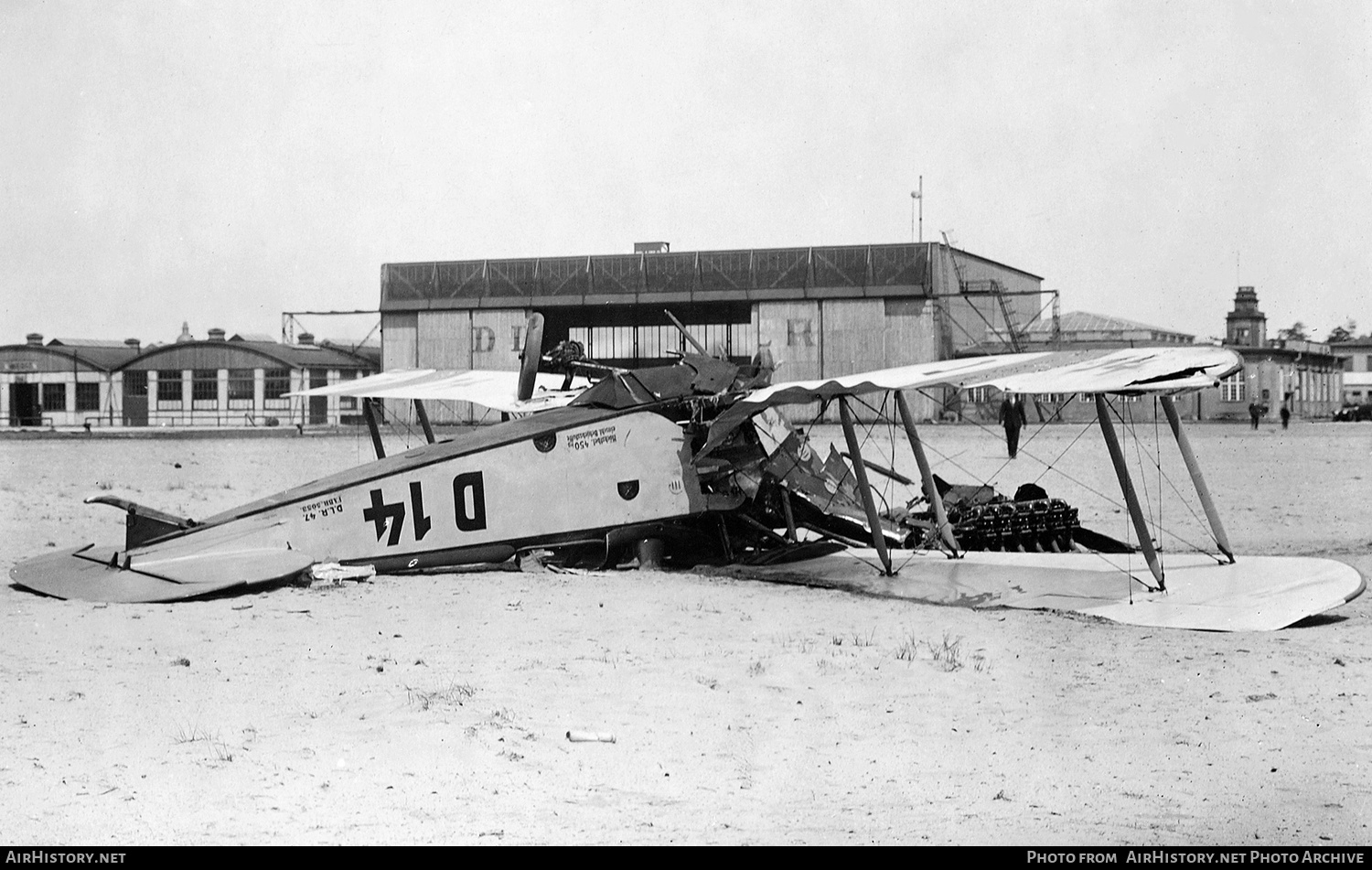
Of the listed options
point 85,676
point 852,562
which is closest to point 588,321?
point 852,562

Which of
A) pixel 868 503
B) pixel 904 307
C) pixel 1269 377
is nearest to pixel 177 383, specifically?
pixel 904 307

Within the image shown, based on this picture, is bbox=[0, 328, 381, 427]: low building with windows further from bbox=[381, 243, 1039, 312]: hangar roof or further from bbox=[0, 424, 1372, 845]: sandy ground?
bbox=[0, 424, 1372, 845]: sandy ground

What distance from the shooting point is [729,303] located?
54594 millimetres

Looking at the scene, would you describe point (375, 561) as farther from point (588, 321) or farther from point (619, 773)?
point (588, 321)

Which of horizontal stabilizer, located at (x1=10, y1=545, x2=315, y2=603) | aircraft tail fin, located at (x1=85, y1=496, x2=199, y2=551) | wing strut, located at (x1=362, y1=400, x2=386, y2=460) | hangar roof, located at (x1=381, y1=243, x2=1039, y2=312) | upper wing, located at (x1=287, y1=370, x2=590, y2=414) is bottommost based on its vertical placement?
horizontal stabilizer, located at (x1=10, y1=545, x2=315, y2=603)

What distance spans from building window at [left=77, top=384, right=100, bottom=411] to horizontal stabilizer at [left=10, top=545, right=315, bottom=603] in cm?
6349

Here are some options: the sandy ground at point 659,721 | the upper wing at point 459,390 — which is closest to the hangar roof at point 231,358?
the upper wing at point 459,390

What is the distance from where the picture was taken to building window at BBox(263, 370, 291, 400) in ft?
219

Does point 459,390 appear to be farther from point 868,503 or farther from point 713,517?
point 868,503

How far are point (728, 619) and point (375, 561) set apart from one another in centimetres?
367

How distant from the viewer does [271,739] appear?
6246 mm

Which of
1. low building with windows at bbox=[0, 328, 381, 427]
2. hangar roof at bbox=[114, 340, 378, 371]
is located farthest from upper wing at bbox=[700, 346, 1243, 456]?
hangar roof at bbox=[114, 340, 378, 371]

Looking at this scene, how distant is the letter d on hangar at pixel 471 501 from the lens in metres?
11.9

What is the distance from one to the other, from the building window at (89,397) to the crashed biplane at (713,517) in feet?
200
